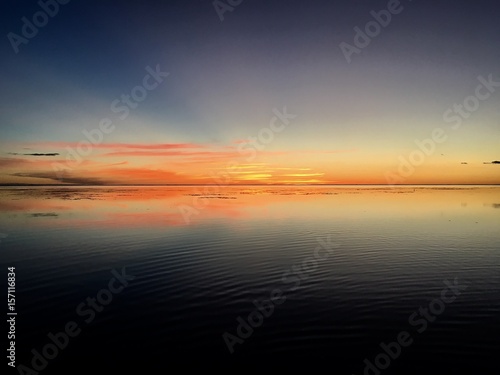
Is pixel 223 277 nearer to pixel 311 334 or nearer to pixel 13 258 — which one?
pixel 311 334

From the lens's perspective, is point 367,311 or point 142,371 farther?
point 367,311

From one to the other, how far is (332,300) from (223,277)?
522 cm

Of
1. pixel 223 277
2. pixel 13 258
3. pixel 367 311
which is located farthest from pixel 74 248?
pixel 367 311

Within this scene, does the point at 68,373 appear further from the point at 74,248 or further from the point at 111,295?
the point at 74,248

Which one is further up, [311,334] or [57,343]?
[57,343]

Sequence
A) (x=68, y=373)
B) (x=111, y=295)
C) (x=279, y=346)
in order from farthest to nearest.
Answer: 1. (x=111, y=295)
2. (x=279, y=346)
3. (x=68, y=373)

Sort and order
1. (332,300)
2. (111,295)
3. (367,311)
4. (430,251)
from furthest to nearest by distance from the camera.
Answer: (430,251)
(111,295)
(332,300)
(367,311)

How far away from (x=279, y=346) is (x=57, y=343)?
6351 millimetres

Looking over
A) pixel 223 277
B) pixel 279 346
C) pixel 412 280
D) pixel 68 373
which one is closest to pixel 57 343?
pixel 68 373

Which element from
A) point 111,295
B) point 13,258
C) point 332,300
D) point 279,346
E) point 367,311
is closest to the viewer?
point 279,346

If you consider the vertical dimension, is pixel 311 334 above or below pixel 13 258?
below

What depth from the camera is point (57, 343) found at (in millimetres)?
9719

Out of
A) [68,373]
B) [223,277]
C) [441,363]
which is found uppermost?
[223,277]

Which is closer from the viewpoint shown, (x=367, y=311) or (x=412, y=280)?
(x=367, y=311)
